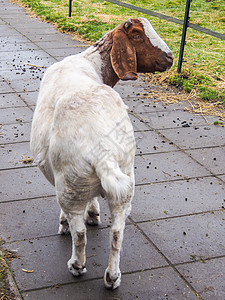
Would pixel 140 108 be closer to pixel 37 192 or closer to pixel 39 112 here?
pixel 37 192

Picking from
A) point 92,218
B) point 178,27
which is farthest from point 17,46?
point 92,218

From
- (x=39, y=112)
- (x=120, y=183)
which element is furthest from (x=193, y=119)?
(x=120, y=183)

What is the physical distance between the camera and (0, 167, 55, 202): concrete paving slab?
15.8 feet

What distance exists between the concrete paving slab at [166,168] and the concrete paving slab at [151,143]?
13 centimetres

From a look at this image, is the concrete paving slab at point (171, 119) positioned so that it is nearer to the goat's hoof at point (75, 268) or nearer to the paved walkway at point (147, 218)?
the paved walkway at point (147, 218)

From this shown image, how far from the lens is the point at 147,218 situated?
4.50 metres

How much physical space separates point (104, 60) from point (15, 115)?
2968mm

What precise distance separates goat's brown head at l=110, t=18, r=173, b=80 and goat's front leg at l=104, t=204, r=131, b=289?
1319 millimetres

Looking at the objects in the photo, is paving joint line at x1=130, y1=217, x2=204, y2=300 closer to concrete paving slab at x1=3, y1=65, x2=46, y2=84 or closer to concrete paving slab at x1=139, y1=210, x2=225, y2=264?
concrete paving slab at x1=139, y1=210, x2=225, y2=264

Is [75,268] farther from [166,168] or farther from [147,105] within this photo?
[147,105]

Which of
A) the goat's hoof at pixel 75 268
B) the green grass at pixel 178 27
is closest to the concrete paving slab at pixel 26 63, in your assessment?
the green grass at pixel 178 27

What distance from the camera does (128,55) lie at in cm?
417

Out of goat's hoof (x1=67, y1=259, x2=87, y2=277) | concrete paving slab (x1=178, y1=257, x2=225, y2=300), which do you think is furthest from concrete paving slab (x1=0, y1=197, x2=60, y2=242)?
concrete paving slab (x1=178, y1=257, x2=225, y2=300)

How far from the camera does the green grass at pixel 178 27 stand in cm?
866
